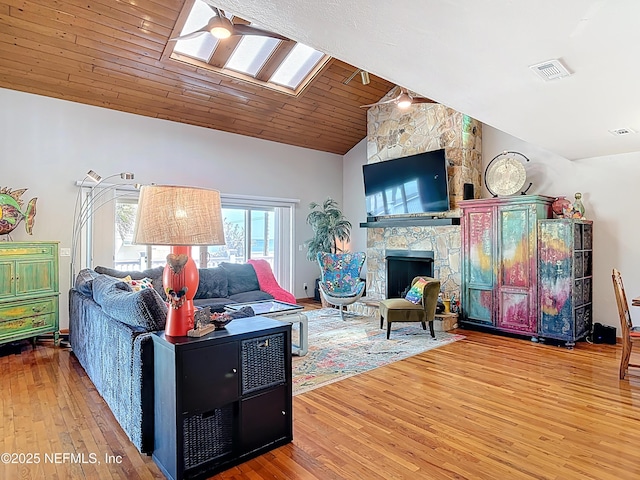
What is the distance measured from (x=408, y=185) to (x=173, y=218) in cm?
504

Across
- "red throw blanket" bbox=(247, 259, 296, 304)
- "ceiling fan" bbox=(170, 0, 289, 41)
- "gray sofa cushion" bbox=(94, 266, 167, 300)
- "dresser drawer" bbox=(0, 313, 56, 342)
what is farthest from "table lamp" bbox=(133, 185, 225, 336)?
"red throw blanket" bbox=(247, 259, 296, 304)

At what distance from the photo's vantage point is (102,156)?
5660 mm

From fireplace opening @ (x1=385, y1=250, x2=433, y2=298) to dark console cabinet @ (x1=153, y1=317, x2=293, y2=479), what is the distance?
4591 mm

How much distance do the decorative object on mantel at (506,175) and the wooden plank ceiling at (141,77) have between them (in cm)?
241

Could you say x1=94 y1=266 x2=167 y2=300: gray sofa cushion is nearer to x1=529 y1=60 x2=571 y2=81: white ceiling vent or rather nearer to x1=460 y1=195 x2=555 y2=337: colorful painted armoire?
x1=460 y1=195 x2=555 y2=337: colorful painted armoire

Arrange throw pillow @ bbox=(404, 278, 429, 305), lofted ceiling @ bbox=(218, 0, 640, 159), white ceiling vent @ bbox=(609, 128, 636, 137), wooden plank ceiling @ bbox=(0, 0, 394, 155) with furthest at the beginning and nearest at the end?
throw pillow @ bbox=(404, 278, 429, 305) → wooden plank ceiling @ bbox=(0, 0, 394, 155) → white ceiling vent @ bbox=(609, 128, 636, 137) → lofted ceiling @ bbox=(218, 0, 640, 159)

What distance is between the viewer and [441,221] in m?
6.16

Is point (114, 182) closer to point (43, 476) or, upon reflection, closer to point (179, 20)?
point (179, 20)

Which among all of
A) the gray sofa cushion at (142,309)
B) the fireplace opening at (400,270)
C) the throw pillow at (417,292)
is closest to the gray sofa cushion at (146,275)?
the gray sofa cushion at (142,309)

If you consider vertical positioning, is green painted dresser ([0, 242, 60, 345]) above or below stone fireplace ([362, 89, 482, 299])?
below

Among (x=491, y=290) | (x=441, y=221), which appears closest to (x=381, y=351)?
(x=491, y=290)

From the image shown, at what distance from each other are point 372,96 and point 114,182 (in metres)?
4.55

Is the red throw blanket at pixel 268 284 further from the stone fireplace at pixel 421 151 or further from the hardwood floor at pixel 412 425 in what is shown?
the hardwood floor at pixel 412 425

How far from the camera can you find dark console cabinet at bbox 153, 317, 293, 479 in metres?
2.11
